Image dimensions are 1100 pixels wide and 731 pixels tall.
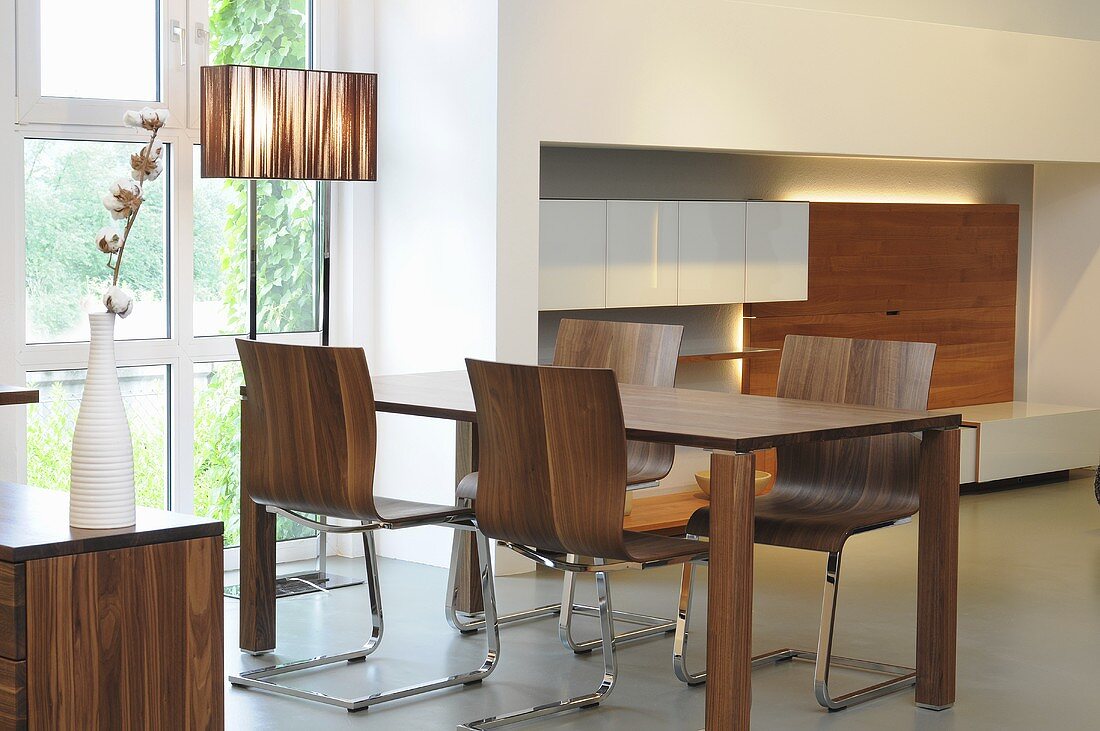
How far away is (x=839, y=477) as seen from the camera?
426cm

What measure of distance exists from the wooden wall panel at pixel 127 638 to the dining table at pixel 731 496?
3.93ft

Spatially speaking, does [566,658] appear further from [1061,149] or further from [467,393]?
[1061,149]

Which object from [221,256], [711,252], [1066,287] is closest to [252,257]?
[221,256]

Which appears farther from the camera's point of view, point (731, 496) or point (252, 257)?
point (252, 257)

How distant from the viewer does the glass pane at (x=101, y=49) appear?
4.84m

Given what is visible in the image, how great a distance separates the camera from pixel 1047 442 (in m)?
7.47

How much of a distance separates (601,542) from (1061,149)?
5.22 m

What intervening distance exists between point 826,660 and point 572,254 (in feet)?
7.76

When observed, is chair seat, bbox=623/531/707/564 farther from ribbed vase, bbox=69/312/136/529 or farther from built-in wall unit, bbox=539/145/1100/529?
built-in wall unit, bbox=539/145/1100/529

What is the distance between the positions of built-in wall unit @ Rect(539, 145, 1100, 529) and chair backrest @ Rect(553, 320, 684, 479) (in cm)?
75

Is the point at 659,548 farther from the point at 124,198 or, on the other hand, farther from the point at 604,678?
the point at 124,198

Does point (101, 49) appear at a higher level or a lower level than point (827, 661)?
higher

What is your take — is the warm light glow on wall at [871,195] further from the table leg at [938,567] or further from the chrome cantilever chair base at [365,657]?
the chrome cantilever chair base at [365,657]

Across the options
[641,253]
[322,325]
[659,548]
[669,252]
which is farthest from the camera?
[669,252]
